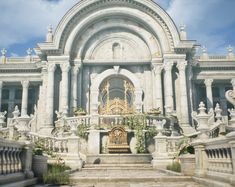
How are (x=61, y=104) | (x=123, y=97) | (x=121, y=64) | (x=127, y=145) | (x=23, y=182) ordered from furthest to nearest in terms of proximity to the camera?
(x=123, y=97) → (x=121, y=64) → (x=61, y=104) → (x=127, y=145) → (x=23, y=182)

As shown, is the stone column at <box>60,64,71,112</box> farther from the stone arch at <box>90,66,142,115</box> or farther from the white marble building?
the stone arch at <box>90,66,142,115</box>

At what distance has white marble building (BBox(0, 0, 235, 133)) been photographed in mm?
27781

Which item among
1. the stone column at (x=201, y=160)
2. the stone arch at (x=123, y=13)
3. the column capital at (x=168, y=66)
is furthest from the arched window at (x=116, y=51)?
the stone column at (x=201, y=160)

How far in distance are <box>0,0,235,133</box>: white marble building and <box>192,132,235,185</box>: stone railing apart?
15695 mm

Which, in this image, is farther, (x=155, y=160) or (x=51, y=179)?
(x=155, y=160)

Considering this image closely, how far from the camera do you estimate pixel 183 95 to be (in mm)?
27422

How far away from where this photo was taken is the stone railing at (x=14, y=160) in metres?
8.69

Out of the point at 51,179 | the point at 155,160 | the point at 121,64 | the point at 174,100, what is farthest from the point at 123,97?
the point at 51,179

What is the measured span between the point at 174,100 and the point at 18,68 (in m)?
17.3

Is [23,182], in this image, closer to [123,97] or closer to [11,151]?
[11,151]

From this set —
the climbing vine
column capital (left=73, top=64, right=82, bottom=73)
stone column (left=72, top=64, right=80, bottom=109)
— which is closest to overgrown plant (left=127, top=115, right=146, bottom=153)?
the climbing vine

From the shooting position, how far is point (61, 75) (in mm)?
28438

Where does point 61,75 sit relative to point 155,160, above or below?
above

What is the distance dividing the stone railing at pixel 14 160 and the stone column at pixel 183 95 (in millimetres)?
18183
